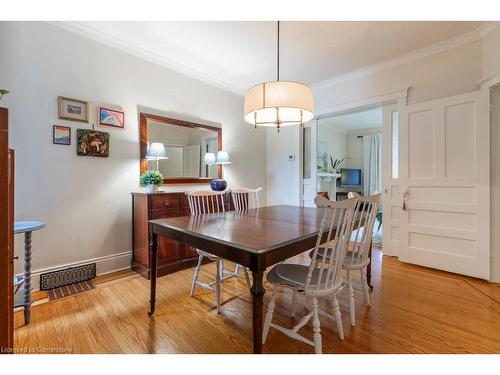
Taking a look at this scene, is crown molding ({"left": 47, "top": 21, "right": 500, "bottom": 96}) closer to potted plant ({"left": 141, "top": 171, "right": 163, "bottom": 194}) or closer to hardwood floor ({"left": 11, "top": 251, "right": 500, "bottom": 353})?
potted plant ({"left": 141, "top": 171, "right": 163, "bottom": 194})

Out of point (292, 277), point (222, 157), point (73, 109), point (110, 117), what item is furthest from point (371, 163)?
point (73, 109)

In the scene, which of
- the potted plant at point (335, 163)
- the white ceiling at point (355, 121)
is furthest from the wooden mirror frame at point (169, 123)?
the potted plant at point (335, 163)

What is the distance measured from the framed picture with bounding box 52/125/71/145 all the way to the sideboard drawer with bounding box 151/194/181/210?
987 mm

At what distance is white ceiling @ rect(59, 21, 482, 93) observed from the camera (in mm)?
2459

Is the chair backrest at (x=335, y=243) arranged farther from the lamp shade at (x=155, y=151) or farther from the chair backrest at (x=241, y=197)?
the lamp shade at (x=155, y=151)

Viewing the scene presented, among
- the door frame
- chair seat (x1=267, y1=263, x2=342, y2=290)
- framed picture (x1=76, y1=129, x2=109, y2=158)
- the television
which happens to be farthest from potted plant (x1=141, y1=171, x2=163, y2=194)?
the television

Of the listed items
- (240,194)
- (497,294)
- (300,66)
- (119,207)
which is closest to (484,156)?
(497,294)

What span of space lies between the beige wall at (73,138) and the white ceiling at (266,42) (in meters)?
0.20

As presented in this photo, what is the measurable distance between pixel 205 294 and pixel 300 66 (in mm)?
3089

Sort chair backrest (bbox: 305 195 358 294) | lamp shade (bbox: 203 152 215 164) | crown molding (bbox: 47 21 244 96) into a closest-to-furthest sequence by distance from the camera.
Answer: chair backrest (bbox: 305 195 358 294) < crown molding (bbox: 47 21 244 96) < lamp shade (bbox: 203 152 215 164)

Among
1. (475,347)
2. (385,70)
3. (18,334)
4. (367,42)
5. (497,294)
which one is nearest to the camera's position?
(475,347)

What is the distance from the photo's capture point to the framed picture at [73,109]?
2.36m

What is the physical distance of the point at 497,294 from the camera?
223cm

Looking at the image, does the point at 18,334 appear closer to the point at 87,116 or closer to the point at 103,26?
the point at 87,116
